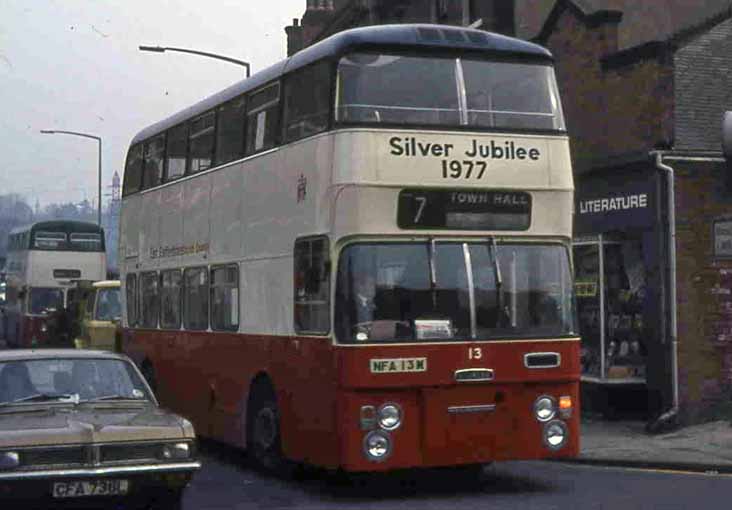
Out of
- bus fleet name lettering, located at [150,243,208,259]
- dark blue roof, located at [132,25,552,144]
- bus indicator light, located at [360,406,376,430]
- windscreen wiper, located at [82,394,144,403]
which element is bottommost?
bus indicator light, located at [360,406,376,430]

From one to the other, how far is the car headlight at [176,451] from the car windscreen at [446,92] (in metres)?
3.69

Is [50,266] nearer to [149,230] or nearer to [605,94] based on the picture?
[149,230]

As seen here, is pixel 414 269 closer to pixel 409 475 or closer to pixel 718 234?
pixel 409 475

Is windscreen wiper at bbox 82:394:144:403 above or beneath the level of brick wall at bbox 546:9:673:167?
beneath

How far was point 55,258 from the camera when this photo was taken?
4450 cm

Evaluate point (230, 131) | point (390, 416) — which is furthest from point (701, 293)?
point (390, 416)

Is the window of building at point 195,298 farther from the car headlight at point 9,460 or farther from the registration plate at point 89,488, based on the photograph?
the car headlight at point 9,460

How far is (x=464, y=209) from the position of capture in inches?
525

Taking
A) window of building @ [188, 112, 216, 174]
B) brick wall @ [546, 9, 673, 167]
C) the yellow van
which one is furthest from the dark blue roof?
the yellow van

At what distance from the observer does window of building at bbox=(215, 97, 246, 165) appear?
639 inches

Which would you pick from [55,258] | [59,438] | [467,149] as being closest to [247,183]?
[467,149]

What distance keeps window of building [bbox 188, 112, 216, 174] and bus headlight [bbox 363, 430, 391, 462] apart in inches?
222

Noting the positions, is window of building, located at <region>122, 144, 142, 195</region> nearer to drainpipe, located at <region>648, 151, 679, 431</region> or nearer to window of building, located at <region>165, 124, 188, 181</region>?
window of building, located at <region>165, 124, 188, 181</region>

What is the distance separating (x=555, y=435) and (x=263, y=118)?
194 inches
